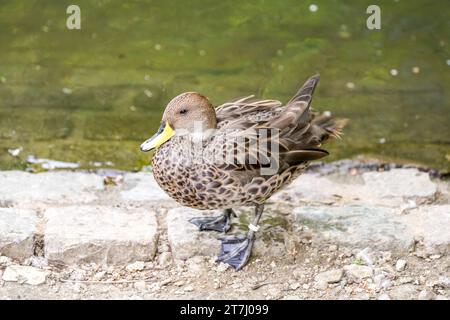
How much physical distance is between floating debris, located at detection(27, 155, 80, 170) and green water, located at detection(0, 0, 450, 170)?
0.05 meters

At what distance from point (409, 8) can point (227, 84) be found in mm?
1957

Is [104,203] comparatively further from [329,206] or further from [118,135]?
[329,206]

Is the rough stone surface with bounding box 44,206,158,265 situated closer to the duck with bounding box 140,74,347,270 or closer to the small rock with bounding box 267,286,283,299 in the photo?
the duck with bounding box 140,74,347,270

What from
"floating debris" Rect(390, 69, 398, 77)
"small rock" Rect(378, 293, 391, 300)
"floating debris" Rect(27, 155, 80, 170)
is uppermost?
"floating debris" Rect(390, 69, 398, 77)

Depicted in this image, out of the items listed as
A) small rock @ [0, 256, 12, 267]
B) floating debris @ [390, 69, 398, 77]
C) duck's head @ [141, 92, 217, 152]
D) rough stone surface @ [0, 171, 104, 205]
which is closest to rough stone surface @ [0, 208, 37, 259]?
small rock @ [0, 256, 12, 267]

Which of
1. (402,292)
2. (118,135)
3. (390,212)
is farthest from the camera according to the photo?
(118,135)

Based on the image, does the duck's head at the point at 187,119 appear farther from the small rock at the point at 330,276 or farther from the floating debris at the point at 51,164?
the floating debris at the point at 51,164

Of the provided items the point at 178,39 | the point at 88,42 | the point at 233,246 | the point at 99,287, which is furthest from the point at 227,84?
the point at 99,287

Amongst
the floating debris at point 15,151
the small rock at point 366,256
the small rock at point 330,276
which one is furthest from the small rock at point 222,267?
the floating debris at point 15,151

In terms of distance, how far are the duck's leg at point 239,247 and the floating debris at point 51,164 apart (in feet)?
4.65

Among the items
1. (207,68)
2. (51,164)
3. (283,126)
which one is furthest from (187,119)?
(207,68)

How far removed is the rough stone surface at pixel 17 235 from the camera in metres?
4.33

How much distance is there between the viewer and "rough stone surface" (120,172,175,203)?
5.05 metres

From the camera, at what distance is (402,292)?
13.6 feet
